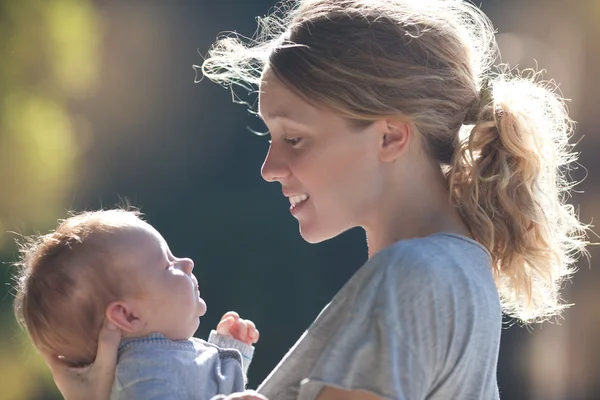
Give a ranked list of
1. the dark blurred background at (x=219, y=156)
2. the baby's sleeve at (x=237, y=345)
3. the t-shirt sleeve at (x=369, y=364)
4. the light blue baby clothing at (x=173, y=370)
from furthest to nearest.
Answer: the dark blurred background at (x=219, y=156)
the baby's sleeve at (x=237, y=345)
the light blue baby clothing at (x=173, y=370)
the t-shirt sleeve at (x=369, y=364)

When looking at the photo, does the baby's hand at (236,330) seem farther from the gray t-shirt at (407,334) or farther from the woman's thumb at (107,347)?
the gray t-shirt at (407,334)

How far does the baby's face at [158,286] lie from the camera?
1.73 m

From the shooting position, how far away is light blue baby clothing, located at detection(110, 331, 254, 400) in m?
1.66

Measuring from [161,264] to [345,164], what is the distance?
42 centimetres

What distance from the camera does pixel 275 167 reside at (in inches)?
68.4

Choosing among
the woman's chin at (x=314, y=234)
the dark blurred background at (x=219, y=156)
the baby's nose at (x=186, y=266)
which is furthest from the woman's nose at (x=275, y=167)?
the dark blurred background at (x=219, y=156)

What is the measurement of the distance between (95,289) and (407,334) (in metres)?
0.63

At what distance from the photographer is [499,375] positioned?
4969mm

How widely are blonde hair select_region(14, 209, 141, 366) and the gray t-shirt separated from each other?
1.23 ft

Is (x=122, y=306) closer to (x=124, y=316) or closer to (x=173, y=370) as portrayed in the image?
(x=124, y=316)

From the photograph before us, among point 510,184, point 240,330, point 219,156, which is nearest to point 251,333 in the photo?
point 240,330

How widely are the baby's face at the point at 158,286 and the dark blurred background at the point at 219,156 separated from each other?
9.67 ft

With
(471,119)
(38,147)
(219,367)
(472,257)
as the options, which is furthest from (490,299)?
(38,147)

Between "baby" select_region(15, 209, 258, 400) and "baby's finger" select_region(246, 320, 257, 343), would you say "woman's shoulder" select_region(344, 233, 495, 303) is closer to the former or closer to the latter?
"baby" select_region(15, 209, 258, 400)
